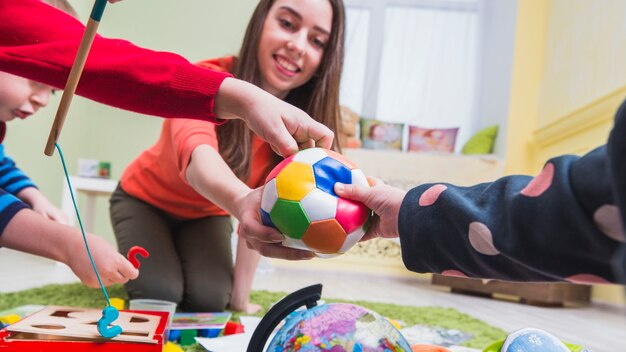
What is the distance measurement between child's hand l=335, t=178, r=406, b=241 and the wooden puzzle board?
0.34 m

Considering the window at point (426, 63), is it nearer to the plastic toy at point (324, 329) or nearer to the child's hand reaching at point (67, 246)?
the child's hand reaching at point (67, 246)

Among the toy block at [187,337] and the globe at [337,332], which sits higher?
the globe at [337,332]

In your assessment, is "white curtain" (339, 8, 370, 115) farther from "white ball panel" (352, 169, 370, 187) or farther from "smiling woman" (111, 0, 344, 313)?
"white ball panel" (352, 169, 370, 187)

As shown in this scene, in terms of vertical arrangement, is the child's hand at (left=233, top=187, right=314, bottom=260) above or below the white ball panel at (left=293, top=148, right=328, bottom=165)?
below

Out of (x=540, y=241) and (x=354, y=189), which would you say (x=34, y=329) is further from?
(x=540, y=241)

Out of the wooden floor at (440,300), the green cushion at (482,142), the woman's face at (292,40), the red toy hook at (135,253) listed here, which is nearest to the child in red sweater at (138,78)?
the red toy hook at (135,253)

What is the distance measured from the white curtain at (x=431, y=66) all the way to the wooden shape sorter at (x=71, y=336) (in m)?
3.33

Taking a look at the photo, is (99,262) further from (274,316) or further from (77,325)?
(274,316)

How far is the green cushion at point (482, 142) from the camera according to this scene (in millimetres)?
3682

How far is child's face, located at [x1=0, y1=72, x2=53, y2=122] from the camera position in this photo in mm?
1216

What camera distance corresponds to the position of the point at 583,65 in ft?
10.1

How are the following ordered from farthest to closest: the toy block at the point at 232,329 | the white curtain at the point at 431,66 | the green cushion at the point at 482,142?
the white curtain at the point at 431,66
the green cushion at the point at 482,142
the toy block at the point at 232,329

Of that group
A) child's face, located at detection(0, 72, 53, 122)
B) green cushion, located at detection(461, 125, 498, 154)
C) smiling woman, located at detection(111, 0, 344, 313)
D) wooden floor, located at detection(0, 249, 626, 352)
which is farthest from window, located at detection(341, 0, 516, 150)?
child's face, located at detection(0, 72, 53, 122)

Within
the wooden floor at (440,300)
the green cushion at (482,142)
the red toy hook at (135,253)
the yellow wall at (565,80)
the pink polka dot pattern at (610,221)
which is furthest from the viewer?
the green cushion at (482,142)
